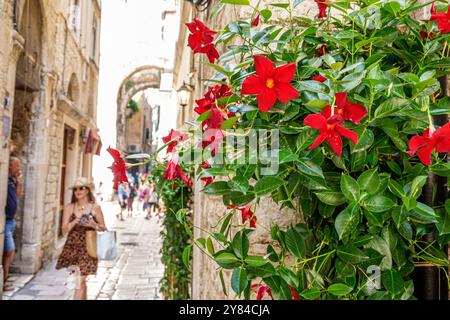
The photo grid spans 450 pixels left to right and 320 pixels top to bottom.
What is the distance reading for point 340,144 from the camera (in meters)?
0.83

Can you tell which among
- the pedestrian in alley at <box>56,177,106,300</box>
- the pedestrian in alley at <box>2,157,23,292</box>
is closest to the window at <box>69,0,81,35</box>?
the pedestrian in alley at <box>2,157,23,292</box>

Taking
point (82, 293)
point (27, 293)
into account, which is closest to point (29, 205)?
point (27, 293)

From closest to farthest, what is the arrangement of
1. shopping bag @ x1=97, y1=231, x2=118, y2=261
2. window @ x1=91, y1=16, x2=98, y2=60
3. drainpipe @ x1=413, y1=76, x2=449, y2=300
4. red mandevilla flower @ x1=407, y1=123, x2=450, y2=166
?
red mandevilla flower @ x1=407, y1=123, x2=450, y2=166, drainpipe @ x1=413, y1=76, x2=449, y2=300, shopping bag @ x1=97, y1=231, x2=118, y2=261, window @ x1=91, y1=16, x2=98, y2=60

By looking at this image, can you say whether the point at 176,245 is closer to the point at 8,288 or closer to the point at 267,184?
the point at 8,288

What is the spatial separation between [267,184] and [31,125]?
6.46m

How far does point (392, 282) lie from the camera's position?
96 cm

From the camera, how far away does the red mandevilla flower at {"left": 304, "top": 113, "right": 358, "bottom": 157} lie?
0.81 m

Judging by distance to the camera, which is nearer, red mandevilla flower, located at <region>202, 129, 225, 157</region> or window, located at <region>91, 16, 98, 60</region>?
red mandevilla flower, located at <region>202, 129, 225, 157</region>

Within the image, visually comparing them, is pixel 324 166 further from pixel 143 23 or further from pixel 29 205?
pixel 143 23

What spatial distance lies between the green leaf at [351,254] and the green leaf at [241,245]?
23 centimetres

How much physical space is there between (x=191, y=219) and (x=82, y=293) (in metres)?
1.52

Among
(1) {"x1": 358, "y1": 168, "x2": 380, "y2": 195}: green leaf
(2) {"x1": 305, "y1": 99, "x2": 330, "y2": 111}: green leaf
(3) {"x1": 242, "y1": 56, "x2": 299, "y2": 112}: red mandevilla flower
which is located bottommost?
(1) {"x1": 358, "y1": 168, "x2": 380, "y2": 195}: green leaf

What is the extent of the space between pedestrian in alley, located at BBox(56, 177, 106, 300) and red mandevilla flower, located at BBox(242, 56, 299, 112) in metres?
3.89

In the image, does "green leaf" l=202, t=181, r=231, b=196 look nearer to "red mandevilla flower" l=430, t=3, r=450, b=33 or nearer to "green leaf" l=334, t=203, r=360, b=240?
"green leaf" l=334, t=203, r=360, b=240
